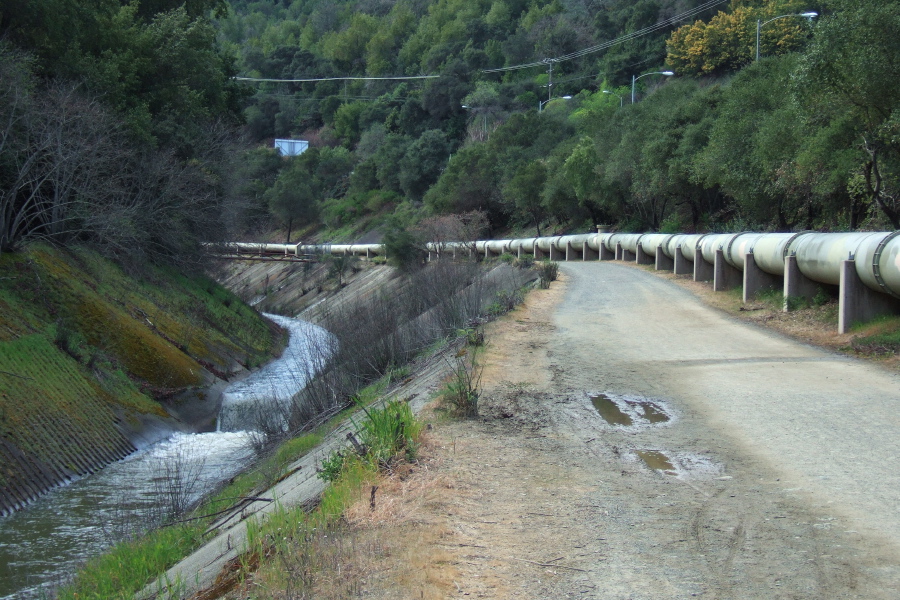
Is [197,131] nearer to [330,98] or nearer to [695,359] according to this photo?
[695,359]

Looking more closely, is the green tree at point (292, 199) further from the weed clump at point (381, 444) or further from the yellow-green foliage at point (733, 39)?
the weed clump at point (381, 444)

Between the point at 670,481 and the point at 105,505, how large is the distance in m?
9.10

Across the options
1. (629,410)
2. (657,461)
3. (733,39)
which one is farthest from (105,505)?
(733,39)

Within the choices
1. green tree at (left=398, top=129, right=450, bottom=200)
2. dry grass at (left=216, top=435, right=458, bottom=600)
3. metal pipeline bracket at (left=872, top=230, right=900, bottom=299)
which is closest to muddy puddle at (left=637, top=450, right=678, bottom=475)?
dry grass at (left=216, top=435, right=458, bottom=600)

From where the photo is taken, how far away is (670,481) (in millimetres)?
6988

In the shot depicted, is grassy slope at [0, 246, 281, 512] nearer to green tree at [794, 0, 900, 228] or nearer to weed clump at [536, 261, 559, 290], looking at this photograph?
weed clump at [536, 261, 559, 290]

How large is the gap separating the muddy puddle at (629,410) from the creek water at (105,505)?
540cm

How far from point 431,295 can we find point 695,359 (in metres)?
11.2

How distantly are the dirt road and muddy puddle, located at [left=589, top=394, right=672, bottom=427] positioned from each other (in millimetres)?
23

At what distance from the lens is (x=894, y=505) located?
6.14 metres

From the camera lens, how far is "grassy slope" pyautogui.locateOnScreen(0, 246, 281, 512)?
14234 millimetres

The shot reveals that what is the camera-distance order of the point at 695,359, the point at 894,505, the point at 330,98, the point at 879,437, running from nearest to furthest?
1. the point at 894,505
2. the point at 879,437
3. the point at 695,359
4. the point at 330,98

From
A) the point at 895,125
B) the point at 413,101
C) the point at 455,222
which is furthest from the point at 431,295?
the point at 413,101

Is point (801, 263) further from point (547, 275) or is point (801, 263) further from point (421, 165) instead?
point (421, 165)
